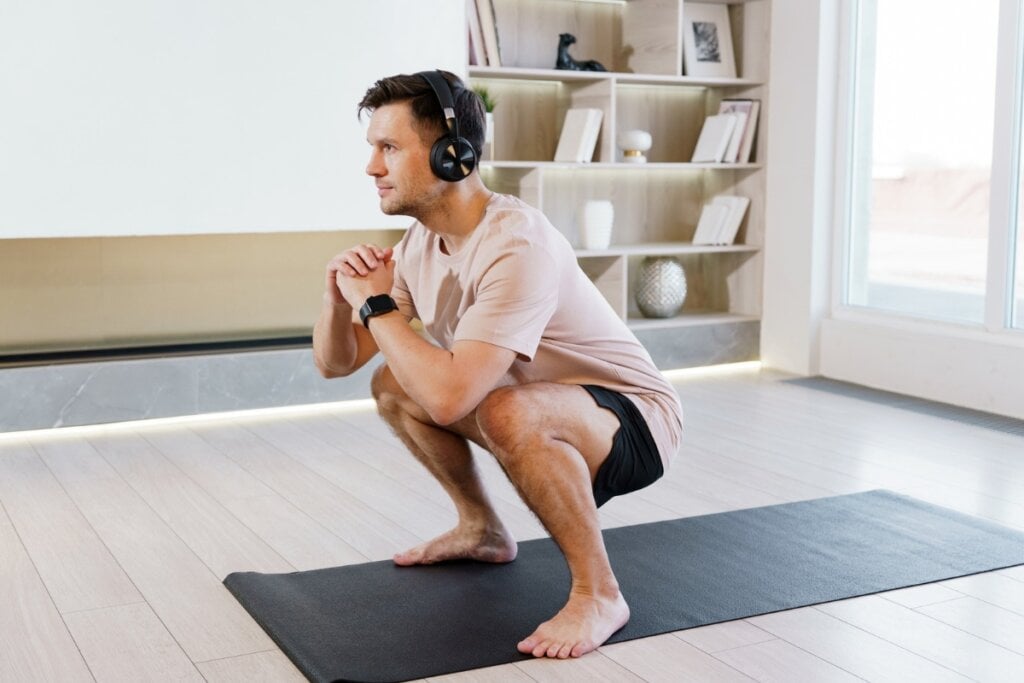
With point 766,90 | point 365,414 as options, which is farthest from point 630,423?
point 766,90

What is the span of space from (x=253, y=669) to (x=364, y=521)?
0.95m

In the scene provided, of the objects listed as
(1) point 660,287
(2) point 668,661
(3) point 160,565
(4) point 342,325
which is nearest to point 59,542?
(3) point 160,565

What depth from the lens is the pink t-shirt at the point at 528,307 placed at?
218 centimetres

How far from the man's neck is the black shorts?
0.38m

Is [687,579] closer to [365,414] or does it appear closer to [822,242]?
[365,414]

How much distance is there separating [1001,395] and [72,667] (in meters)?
3.32

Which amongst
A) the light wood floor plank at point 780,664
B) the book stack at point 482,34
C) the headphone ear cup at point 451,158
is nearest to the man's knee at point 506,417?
the headphone ear cup at point 451,158

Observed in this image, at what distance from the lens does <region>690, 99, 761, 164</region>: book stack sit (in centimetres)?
528

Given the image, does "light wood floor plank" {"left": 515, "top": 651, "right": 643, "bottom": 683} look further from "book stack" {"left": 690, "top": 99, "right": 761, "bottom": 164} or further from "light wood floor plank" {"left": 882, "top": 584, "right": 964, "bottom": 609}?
"book stack" {"left": 690, "top": 99, "right": 761, "bottom": 164}

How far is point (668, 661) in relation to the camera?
2193mm

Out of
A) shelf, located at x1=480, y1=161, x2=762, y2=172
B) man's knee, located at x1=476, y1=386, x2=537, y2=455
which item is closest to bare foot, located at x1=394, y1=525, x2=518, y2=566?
man's knee, located at x1=476, y1=386, x2=537, y2=455

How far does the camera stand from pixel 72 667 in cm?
218

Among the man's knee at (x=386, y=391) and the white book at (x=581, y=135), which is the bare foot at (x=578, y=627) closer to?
the man's knee at (x=386, y=391)

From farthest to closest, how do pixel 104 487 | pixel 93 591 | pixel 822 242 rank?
1. pixel 822 242
2. pixel 104 487
3. pixel 93 591
